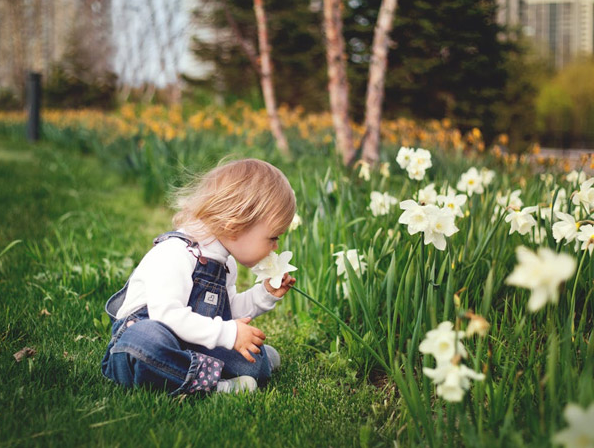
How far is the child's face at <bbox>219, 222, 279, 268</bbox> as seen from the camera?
72.4 inches

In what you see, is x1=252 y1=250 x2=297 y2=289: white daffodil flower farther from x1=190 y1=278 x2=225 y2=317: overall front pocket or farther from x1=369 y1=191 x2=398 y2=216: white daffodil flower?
x1=369 y1=191 x2=398 y2=216: white daffodil flower

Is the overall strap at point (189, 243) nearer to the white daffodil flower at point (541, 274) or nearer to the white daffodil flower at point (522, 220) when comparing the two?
the white daffodil flower at point (522, 220)

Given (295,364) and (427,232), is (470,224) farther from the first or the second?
(295,364)

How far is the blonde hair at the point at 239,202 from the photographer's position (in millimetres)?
1829

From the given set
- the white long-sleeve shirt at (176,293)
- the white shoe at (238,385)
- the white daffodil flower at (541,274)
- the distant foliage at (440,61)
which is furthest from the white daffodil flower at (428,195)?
the distant foliage at (440,61)

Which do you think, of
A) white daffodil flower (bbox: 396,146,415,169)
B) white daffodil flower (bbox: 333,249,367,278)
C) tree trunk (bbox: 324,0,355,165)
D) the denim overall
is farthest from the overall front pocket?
tree trunk (bbox: 324,0,355,165)

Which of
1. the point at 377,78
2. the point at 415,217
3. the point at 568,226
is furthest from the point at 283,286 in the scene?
the point at 377,78

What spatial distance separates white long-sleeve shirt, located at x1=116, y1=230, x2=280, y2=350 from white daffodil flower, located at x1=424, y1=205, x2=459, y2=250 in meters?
0.66

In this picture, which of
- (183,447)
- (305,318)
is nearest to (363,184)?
(305,318)

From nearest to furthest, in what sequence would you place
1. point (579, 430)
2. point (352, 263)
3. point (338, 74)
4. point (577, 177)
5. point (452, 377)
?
point (579, 430) < point (452, 377) < point (352, 263) < point (577, 177) < point (338, 74)

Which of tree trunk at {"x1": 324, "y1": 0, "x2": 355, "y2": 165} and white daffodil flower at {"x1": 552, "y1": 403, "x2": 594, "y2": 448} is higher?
tree trunk at {"x1": 324, "y1": 0, "x2": 355, "y2": 165}

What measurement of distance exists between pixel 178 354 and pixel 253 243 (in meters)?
0.42

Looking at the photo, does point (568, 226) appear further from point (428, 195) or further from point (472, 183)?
point (472, 183)

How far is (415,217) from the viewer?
168 centimetres
